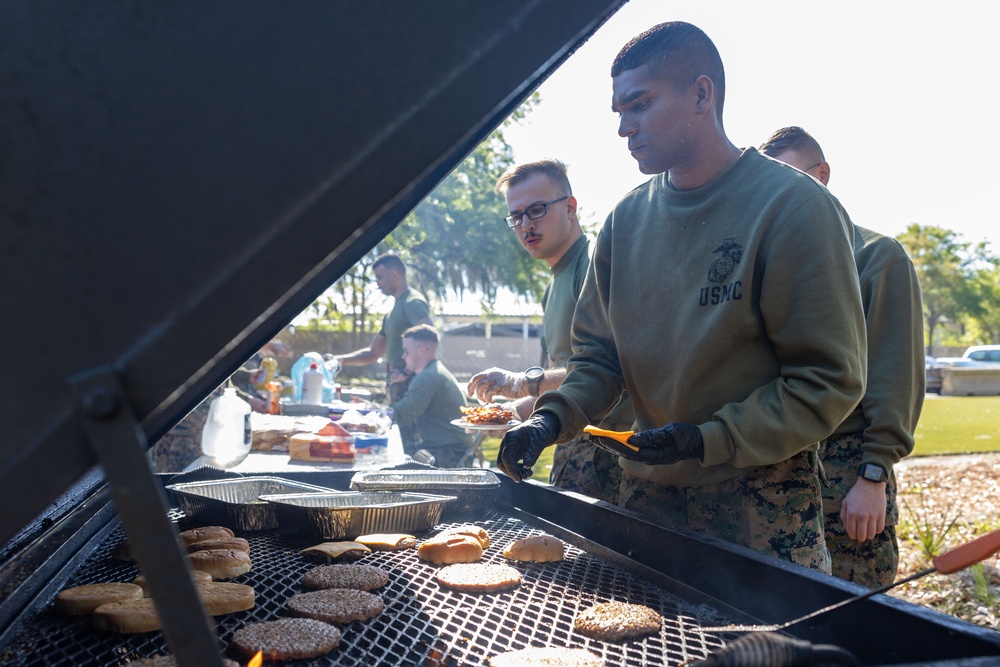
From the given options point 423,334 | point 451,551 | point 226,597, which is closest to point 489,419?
point 451,551

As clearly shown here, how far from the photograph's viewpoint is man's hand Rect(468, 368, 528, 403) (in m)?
3.84

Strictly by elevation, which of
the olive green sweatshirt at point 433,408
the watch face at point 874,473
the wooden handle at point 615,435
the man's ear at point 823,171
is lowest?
the olive green sweatshirt at point 433,408

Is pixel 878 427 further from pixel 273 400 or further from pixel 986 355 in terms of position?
pixel 986 355

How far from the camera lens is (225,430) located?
13.5 feet

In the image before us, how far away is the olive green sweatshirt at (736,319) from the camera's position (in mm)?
1804

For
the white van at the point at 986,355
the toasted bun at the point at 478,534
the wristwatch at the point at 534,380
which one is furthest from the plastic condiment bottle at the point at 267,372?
the white van at the point at 986,355

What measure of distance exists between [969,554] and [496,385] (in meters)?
2.89

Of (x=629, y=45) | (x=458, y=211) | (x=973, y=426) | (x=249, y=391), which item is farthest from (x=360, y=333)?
(x=629, y=45)

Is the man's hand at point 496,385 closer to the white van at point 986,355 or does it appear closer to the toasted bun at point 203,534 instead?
the toasted bun at point 203,534

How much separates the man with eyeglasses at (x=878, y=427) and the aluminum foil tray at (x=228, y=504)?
2.17m

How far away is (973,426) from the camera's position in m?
15.3

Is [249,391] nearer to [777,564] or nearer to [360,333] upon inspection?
[777,564]

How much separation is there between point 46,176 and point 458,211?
56.5 ft

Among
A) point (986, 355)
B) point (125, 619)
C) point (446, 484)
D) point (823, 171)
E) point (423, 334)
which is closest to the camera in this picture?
point (125, 619)
